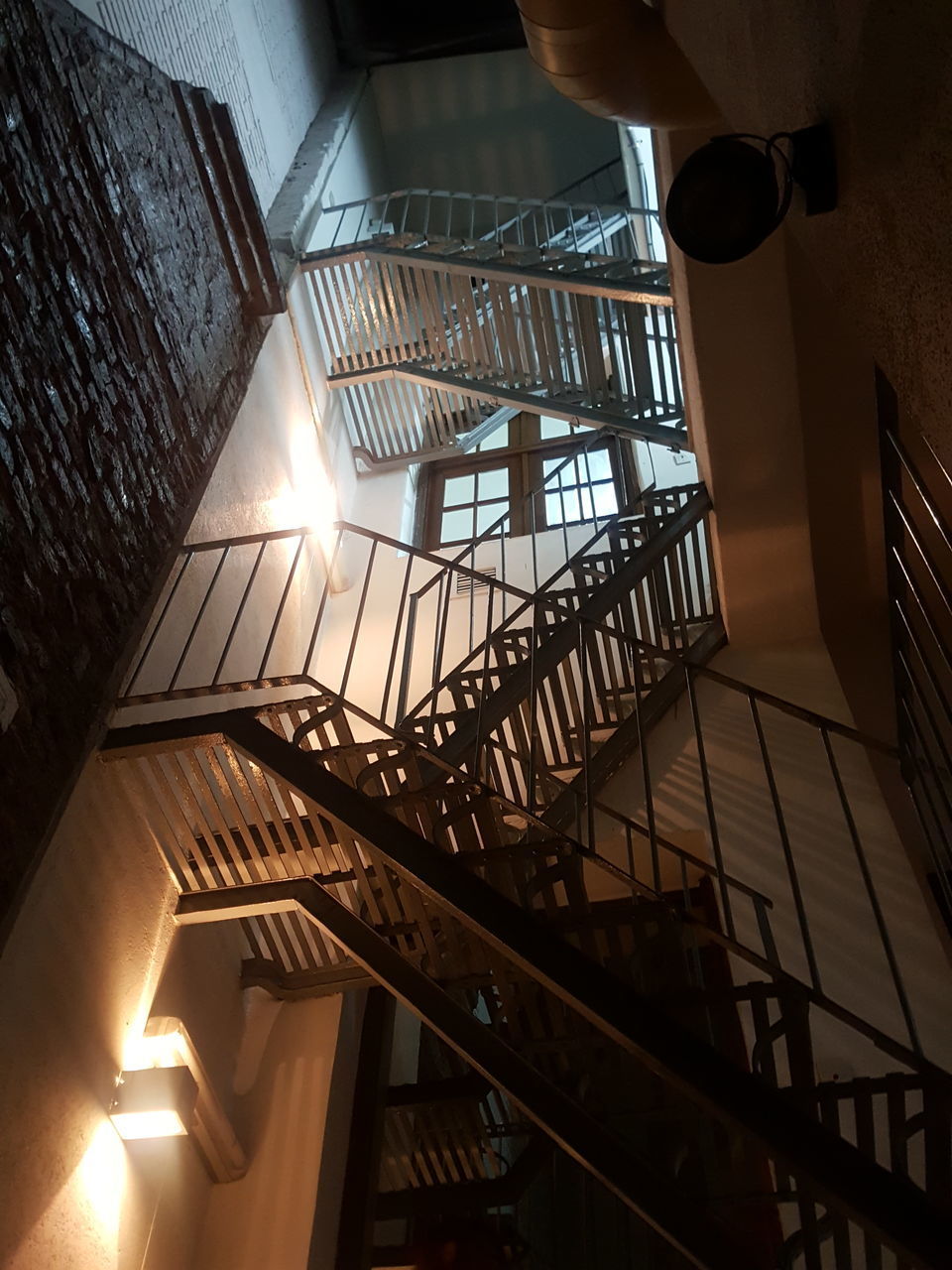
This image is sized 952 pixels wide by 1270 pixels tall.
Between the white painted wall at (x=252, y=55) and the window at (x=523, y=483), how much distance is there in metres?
2.90

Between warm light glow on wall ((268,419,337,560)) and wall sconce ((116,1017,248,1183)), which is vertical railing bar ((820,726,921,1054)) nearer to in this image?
wall sconce ((116,1017,248,1183))

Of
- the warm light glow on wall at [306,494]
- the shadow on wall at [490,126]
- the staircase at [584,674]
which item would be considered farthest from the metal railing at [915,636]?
the shadow on wall at [490,126]

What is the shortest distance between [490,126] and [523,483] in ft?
16.7

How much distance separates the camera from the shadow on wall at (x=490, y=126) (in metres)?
11.0

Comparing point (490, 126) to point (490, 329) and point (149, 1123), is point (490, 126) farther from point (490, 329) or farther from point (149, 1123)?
point (149, 1123)

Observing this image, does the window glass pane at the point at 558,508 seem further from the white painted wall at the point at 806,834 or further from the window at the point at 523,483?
the white painted wall at the point at 806,834

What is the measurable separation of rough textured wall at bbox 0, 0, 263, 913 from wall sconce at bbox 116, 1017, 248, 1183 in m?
1.17

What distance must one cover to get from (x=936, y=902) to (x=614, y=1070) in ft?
5.37

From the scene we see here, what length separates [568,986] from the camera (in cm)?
290

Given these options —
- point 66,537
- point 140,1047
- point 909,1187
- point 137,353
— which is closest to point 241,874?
point 140,1047

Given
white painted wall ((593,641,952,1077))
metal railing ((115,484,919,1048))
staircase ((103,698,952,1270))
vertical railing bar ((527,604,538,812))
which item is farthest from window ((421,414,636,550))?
staircase ((103,698,952,1270))

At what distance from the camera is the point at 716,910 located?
4828 mm

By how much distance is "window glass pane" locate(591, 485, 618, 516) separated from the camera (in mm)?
8047

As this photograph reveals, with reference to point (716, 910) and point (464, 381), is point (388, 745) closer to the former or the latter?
point (716, 910)
